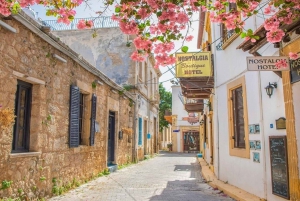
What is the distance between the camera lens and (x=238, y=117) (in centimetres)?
720

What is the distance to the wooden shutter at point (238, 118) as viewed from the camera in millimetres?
6969

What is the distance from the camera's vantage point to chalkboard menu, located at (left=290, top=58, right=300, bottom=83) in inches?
172

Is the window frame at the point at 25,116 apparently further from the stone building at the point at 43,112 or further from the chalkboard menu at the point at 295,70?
the chalkboard menu at the point at 295,70

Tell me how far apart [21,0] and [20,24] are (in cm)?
185

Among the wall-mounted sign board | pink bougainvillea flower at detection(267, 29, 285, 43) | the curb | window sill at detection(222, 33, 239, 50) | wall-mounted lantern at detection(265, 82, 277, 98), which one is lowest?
the curb

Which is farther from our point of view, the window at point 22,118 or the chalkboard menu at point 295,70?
the window at point 22,118

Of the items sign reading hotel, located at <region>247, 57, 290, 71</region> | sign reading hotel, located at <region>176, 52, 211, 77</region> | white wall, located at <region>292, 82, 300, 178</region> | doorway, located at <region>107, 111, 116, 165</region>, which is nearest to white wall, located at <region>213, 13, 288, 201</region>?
sign reading hotel, located at <region>176, 52, 211, 77</region>

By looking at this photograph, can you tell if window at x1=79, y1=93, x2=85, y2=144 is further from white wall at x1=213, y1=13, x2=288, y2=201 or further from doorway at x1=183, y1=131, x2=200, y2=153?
doorway at x1=183, y1=131, x2=200, y2=153

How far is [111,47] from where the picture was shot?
15.0 metres

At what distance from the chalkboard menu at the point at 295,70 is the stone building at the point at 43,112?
4.54 meters

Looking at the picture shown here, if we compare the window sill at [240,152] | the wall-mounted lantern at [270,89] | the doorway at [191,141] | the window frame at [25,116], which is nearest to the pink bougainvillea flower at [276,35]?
the wall-mounted lantern at [270,89]

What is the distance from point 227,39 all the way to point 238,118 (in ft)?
7.07

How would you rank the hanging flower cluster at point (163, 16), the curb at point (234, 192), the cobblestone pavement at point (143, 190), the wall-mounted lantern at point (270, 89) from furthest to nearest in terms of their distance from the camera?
1. the cobblestone pavement at point (143, 190)
2. the curb at point (234, 192)
3. the wall-mounted lantern at point (270, 89)
4. the hanging flower cluster at point (163, 16)

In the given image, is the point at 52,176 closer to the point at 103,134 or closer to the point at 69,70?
the point at 69,70
